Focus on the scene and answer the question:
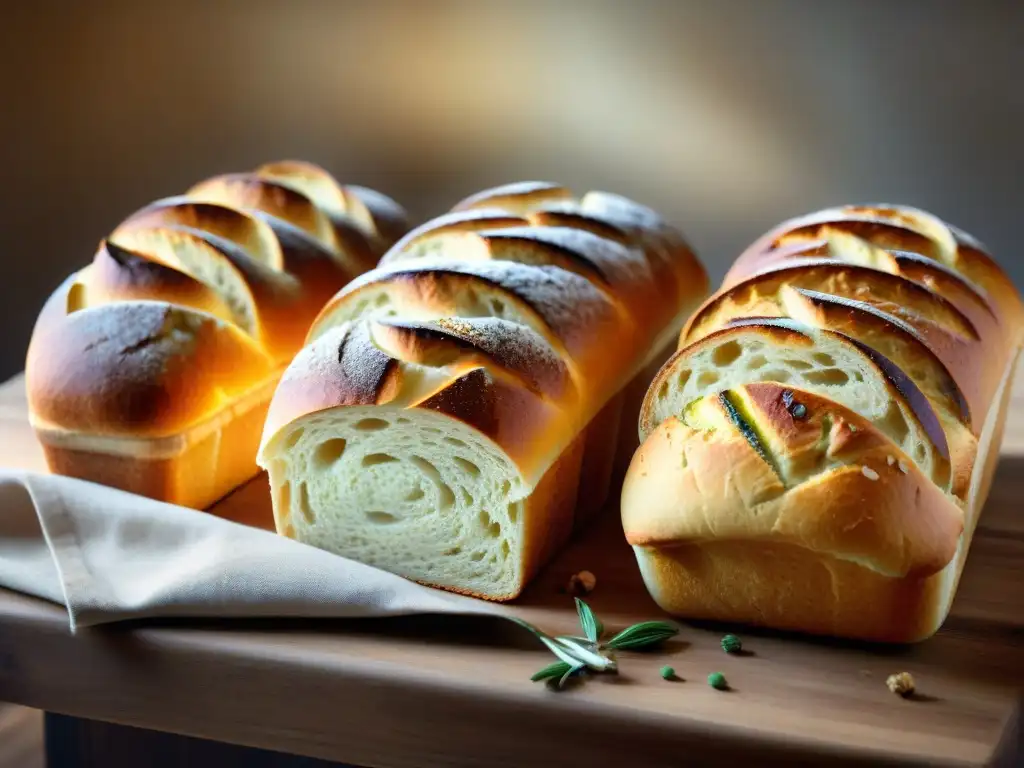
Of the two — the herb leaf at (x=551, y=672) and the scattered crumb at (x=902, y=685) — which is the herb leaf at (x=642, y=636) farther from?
the scattered crumb at (x=902, y=685)

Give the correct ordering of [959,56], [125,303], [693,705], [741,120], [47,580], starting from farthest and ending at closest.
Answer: [741,120], [959,56], [125,303], [47,580], [693,705]

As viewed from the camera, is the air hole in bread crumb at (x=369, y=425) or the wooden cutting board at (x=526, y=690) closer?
the wooden cutting board at (x=526, y=690)

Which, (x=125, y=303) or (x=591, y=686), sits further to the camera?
(x=125, y=303)

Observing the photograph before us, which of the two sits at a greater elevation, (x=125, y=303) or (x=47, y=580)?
(x=125, y=303)

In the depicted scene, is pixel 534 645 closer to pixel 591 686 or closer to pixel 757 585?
pixel 591 686

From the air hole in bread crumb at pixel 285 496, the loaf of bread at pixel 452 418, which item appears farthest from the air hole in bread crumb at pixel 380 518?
the air hole in bread crumb at pixel 285 496

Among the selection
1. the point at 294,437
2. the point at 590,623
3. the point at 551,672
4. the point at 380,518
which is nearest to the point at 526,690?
the point at 551,672

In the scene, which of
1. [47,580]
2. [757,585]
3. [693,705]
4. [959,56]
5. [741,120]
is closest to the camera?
[693,705]

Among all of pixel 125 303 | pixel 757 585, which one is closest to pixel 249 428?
pixel 125 303
